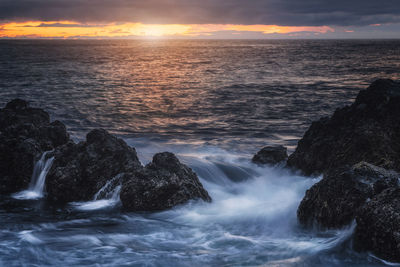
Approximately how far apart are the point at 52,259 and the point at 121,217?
1.62m

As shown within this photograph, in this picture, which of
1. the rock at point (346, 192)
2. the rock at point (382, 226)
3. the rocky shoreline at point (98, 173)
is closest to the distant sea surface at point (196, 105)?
the rocky shoreline at point (98, 173)

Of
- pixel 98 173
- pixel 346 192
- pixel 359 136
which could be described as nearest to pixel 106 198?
pixel 98 173

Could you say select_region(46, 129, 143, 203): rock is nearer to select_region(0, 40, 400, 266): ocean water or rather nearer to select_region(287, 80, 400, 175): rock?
select_region(0, 40, 400, 266): ocean water

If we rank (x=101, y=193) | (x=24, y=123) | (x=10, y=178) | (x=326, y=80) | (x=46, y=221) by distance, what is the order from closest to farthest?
(x=46, y=221)
(x=101, y=193)
(x=10, y=178)
(x=24, y=123)
(x=326, y=80)

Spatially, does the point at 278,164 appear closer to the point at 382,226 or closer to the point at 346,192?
the point at 346,192

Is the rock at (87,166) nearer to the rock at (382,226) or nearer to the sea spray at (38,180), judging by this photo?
the sea spray at (38,180)

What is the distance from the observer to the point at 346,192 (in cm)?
525

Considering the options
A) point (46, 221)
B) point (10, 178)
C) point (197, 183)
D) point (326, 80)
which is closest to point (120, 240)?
point (46, 221)

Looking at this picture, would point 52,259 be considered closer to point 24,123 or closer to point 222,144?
point 24,123

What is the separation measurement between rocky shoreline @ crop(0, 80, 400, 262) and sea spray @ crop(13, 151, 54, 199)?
0.32ft

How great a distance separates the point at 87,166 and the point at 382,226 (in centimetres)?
560

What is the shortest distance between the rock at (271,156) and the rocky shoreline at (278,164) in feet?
0.15

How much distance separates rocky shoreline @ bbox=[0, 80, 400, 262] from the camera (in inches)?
212

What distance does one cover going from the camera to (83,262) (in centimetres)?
511
